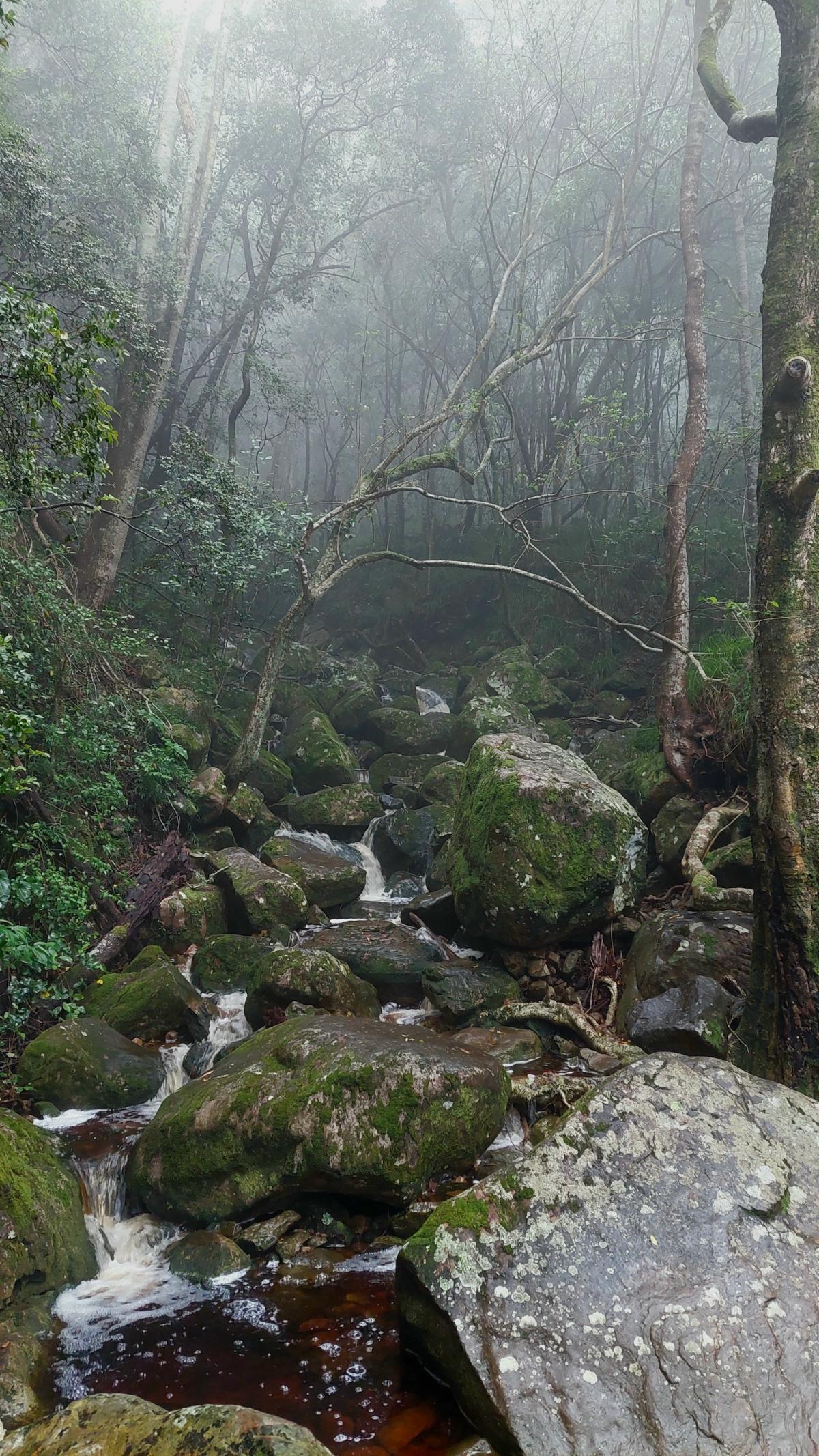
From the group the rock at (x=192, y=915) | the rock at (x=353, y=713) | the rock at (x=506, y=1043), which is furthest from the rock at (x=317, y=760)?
the rock at (x=506, y=1043)

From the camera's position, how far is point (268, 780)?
506 inches

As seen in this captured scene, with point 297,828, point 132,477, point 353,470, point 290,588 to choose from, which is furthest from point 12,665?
point 353,470

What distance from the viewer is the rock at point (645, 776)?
948 cm

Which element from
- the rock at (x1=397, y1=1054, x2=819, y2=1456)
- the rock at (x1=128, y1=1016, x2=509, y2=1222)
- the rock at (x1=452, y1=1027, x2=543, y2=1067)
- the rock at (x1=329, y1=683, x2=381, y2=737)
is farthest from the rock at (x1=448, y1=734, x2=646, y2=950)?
the rock at (x1=329, y1=683, x2=381, y2=737)

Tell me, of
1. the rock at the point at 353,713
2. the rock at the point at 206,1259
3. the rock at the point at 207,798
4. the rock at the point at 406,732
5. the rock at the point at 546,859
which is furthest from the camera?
the rock at the point at 353,713

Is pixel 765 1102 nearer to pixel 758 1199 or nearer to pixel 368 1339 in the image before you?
pixel 758 1199

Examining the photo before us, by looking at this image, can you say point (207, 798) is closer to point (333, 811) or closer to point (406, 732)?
point (333, 811)

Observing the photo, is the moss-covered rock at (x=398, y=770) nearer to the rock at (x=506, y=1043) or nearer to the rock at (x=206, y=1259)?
the rock at (x=506, y=1043)

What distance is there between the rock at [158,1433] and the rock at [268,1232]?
2062 mm

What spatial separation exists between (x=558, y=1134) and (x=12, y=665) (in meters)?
5.13

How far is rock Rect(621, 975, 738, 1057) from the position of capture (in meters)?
5.70

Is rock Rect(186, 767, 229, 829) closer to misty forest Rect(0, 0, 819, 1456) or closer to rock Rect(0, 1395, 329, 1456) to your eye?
misty forest Rect(0, 0, 819, 1456)

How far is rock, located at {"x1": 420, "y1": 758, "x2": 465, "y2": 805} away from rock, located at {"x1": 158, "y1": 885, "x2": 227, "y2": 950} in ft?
16.0

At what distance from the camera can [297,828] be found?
40.2ft
